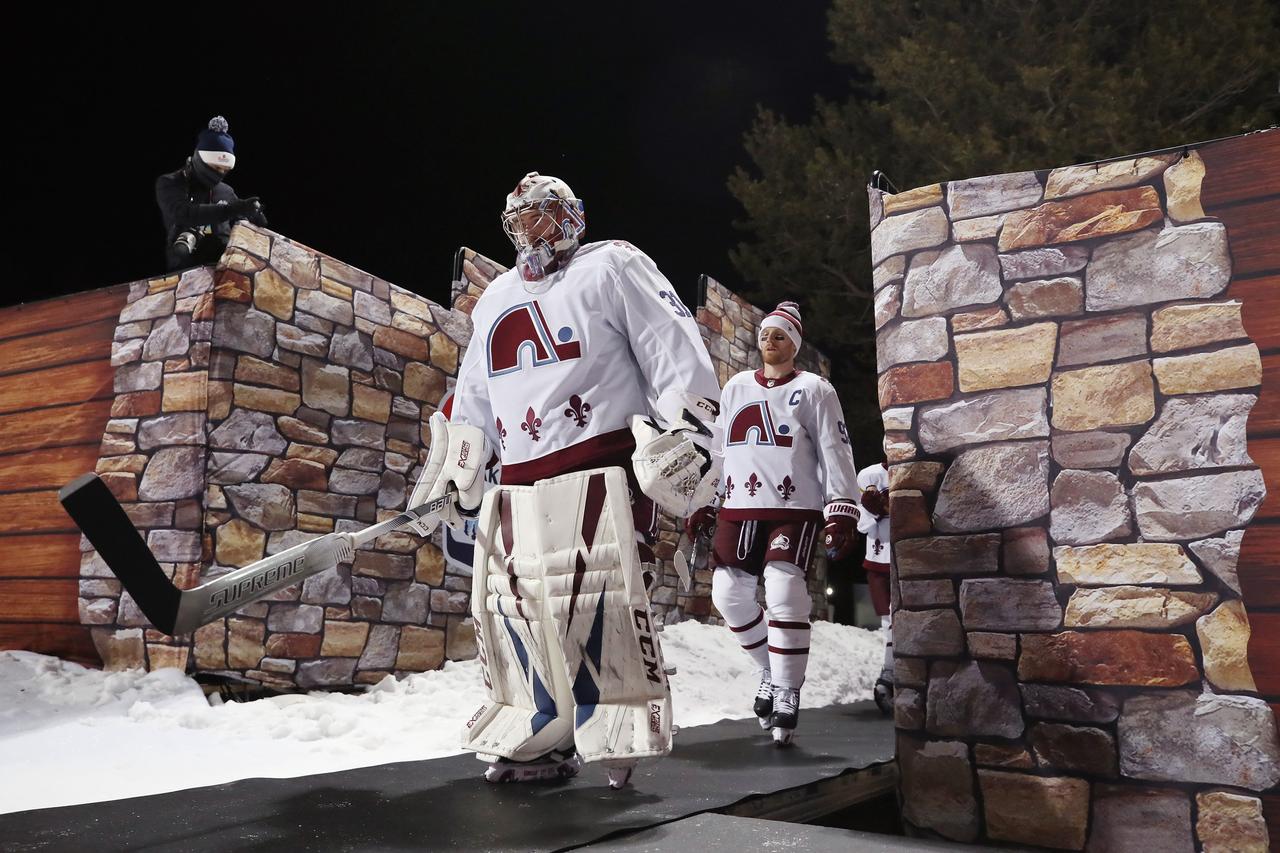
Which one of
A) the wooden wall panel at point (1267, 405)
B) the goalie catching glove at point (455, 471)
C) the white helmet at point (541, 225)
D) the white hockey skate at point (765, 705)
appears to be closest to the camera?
the wooden wall panel at point (1267, 405)

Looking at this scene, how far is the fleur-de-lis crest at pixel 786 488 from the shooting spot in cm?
411

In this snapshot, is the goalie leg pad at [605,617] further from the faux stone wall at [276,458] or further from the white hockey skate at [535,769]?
the faux stone wall at [276,458]

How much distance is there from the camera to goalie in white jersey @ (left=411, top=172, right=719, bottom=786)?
103 inches

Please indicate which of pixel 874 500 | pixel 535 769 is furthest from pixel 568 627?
pixel 874 500

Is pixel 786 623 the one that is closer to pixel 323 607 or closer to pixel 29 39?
pixel 323 607

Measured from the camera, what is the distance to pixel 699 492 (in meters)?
2.62

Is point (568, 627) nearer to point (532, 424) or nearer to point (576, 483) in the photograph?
point (576, 483)

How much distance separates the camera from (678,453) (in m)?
2.51

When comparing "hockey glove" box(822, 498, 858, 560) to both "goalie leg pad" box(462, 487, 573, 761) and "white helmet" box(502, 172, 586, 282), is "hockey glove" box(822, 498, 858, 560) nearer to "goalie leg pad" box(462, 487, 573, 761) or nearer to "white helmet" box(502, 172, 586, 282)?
"goalie leg pad" box(462, 487, 573, 761)

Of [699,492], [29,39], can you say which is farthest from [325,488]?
[29,39]

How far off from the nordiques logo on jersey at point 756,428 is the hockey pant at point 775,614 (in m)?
0.54

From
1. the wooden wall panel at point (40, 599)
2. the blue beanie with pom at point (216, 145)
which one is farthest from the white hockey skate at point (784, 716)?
the blue beanie with pom at point (216, 145)

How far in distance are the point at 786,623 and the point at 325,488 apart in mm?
2310

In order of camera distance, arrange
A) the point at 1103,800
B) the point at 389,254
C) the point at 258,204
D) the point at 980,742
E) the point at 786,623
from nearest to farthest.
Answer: the point at 1103,800
the point at 980,742
the point at 786,623
the point at 258,204
the point at 389,254
